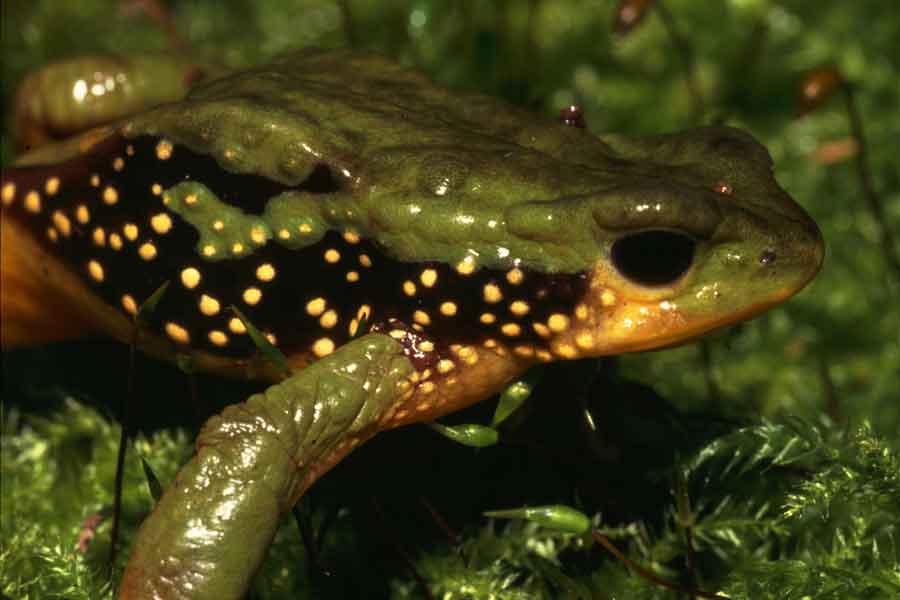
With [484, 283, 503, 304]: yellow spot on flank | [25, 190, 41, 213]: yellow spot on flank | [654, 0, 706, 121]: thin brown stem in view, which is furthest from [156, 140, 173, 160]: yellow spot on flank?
[654, 0, 706, 121]: thin brown stem

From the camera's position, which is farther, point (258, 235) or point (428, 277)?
point (258, 235)

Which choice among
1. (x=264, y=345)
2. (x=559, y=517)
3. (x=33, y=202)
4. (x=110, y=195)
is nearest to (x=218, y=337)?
(x=264, y=345)

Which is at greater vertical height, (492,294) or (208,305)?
(492,294)

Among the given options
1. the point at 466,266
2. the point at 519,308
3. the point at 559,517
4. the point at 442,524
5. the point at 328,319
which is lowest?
the point at 442,524

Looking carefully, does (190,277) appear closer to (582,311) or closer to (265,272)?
(265,272)

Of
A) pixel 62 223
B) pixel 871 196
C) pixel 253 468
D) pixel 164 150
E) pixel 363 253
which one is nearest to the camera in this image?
pixel 253 468

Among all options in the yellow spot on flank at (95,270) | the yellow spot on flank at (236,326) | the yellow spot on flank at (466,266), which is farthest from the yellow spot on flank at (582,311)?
the yellow spot on flank at (95,270)

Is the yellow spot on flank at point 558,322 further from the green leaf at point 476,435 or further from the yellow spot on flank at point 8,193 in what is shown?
the yellow spot on flank at point 8,193
